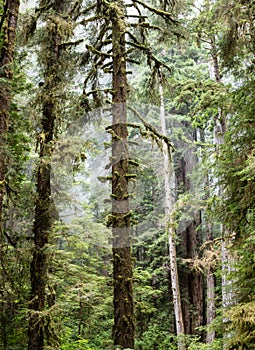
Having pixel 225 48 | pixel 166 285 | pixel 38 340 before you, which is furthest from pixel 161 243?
pixel 225 48

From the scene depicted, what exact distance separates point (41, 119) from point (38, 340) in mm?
3980

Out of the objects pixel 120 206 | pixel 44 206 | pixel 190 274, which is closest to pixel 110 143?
pixel 120 206

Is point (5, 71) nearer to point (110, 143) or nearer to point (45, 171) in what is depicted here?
point (110, 143)

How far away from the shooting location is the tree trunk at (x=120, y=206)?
16.7 ft

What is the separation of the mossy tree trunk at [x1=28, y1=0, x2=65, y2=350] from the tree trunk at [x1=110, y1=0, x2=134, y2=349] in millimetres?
1378

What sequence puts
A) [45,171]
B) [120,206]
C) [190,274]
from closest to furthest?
[120,206] < [45,171] < [190,274]

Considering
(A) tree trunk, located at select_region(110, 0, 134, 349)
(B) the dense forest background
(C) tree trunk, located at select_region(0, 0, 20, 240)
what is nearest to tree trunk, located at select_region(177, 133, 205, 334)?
(B) the dense forest background

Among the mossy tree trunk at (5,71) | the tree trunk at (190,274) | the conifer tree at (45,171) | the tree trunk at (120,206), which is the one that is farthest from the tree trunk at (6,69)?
the tree trunk at (190,274)

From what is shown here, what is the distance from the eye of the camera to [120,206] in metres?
5.48

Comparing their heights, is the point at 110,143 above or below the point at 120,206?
above

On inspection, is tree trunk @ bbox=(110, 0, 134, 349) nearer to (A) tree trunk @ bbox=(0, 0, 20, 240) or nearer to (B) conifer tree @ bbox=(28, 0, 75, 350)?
(B) conifer tree @ bbox=(28, 0, 75, 350)

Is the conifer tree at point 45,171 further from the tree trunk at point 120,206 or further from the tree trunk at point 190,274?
the tree trunk at point 190,274

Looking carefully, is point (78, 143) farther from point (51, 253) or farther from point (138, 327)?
point (138, 327)

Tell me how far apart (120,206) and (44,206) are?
1896mm
